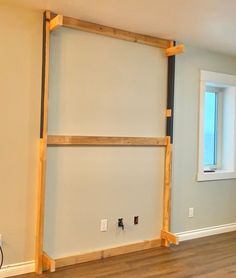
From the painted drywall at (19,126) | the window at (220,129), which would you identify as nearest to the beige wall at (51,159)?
the painted drywall at (19,126)

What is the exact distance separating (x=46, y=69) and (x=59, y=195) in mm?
1205

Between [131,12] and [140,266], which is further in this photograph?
[140,266]

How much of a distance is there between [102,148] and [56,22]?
1.32m

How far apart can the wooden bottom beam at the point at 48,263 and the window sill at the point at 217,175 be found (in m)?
2.16

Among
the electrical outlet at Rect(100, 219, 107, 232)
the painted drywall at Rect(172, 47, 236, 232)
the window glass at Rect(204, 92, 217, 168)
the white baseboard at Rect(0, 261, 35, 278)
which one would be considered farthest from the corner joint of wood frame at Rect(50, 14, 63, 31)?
the window glass at Rect(204, 92, 217, 168)

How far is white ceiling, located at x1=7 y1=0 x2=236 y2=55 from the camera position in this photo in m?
2.78

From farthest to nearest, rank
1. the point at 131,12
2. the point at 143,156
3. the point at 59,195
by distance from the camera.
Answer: the point at 143,156, the point at 59,195, the point at 131,12

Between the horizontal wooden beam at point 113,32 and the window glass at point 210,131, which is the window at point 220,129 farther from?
the horizontal wooden beam at point 113,32

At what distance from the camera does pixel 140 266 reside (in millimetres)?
3232

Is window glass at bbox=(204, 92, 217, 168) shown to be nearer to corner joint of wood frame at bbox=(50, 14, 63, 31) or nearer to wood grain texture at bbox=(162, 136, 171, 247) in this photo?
wood grain texture at bbox=(162, 136, 171, 247)

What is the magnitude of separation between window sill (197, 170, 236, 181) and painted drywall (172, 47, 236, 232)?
62mm

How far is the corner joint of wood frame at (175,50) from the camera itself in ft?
11.8

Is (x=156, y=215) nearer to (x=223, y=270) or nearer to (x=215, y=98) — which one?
(x=223, y=270)

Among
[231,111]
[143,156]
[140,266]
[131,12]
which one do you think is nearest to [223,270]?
[140,266]
